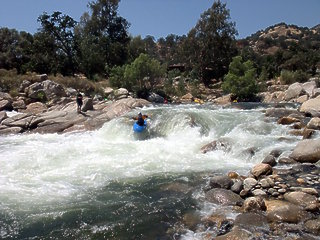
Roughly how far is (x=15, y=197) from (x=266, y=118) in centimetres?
1041

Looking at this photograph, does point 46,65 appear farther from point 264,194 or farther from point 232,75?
point 264,194

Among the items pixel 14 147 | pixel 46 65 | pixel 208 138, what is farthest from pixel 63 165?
pixel 46 65

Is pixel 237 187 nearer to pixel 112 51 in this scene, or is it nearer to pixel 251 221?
pixel 251 221

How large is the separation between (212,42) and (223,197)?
94.4 ft

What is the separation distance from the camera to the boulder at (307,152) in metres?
8.75

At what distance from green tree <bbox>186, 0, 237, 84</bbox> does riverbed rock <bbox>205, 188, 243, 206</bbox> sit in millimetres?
28267

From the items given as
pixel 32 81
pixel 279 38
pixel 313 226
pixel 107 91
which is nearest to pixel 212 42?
pixel 107 91

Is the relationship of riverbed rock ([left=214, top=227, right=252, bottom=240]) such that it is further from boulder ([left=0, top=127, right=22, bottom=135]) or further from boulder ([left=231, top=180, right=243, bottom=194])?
boulder ([left=0, top=127, right=22, bottom=135])

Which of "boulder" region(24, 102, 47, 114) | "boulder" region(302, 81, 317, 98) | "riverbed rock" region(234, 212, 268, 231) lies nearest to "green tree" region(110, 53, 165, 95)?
"boulder" region(24, 102, 47, 114)

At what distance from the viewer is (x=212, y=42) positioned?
3375 cm

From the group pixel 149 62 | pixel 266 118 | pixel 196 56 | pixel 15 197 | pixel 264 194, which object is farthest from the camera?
pixel 196 56

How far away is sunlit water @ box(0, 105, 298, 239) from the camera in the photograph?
20.1ft

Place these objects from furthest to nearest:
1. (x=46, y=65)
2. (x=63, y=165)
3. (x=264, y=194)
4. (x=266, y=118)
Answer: (x=46, y=65) < (x=266, y=118) < (x=63, y=165) < (x=264, y=194)

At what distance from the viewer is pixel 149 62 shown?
2503cm
